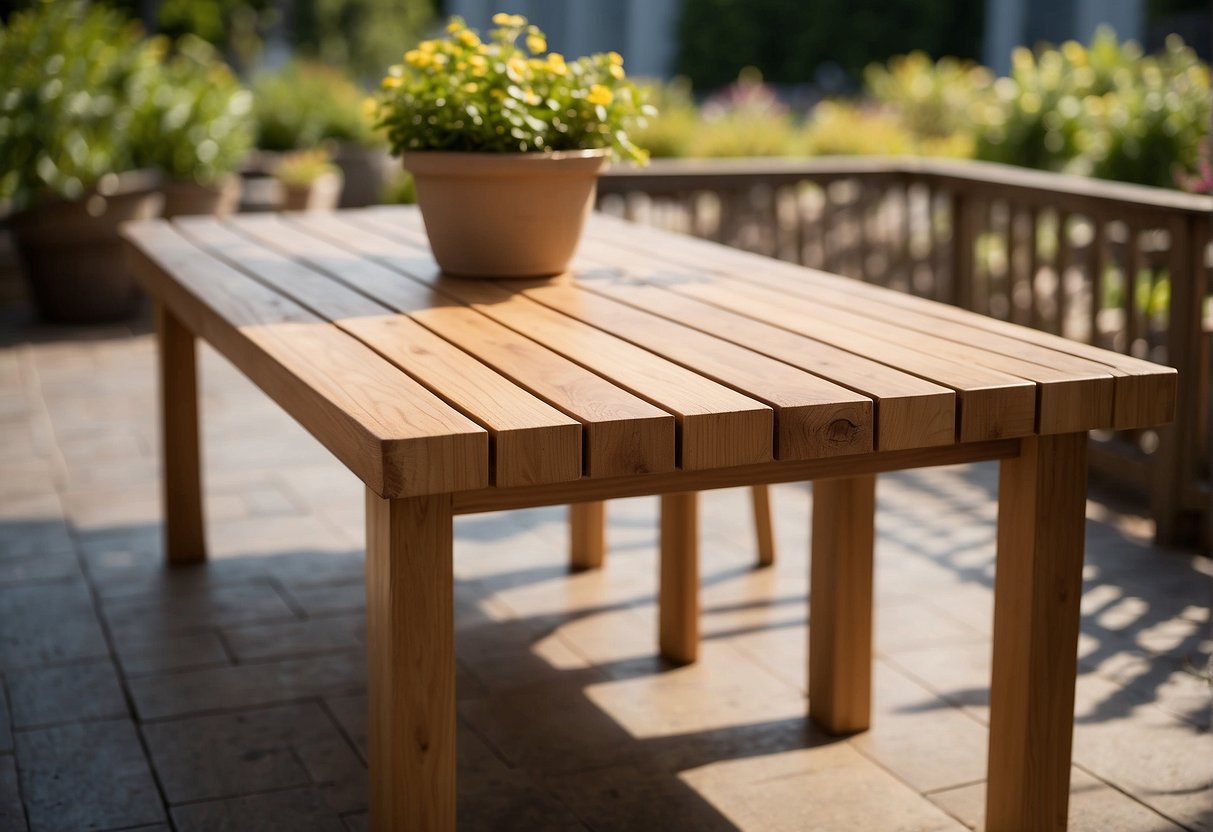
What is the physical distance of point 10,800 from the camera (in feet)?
7.63

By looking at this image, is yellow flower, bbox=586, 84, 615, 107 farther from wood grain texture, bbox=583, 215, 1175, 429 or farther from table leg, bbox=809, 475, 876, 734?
table leg, bbox=809, 475, 876, 734

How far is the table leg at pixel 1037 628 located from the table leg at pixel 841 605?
0.43 meters

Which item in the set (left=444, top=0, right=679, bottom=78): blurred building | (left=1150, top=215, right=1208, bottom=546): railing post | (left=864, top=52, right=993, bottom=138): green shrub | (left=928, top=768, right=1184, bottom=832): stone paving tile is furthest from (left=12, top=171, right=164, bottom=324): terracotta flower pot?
(left=444, top=0, right=679, bottom=78): blurred building

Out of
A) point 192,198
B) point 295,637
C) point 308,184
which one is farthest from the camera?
point 308,184

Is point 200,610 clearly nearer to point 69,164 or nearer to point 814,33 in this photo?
point 69,164

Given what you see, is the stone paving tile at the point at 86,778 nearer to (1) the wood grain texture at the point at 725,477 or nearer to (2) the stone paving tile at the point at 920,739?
(1) the wood grain texture at the point at 725,477

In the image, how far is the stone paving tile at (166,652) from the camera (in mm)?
2889

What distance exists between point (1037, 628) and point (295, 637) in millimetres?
1628

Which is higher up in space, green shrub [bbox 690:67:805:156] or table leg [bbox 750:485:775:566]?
green shrub [bbox 690:67:805:156]

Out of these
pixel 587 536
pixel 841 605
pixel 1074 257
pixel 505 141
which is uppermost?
pixel 505 141

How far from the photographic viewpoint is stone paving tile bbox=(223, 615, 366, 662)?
298 cm

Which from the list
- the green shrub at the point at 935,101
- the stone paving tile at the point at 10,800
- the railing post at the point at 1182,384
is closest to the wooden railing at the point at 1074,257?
the railing post at the point at 1182,384

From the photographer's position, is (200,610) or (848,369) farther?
(200,610)

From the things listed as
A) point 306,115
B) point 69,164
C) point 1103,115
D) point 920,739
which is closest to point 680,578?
point 920,739
